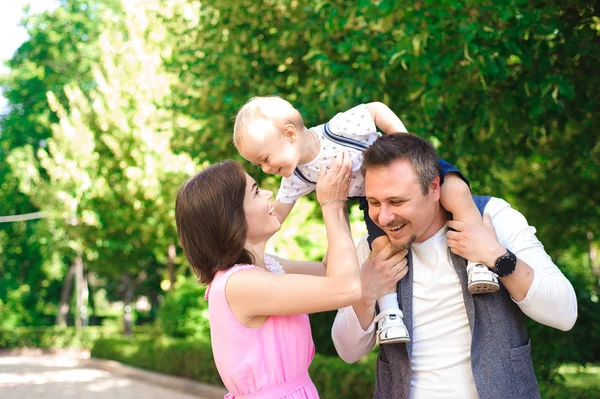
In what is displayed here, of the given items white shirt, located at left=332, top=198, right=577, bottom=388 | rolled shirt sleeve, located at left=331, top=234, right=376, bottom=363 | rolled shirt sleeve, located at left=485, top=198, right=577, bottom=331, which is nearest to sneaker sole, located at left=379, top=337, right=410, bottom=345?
white shirt, located at left=332, top=198, right=577, bottom=388

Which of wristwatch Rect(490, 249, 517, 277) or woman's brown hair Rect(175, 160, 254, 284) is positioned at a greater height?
woman's brown hair Rect(175, 160, 254, 284)

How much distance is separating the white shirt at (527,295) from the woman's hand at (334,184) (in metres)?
0.42

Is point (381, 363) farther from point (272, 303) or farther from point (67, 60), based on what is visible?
point (67, 60)

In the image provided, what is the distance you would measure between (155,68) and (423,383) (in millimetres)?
17883

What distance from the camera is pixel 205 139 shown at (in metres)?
9.75

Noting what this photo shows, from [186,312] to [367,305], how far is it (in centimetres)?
1337

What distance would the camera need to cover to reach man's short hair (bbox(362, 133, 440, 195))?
9.37 feet

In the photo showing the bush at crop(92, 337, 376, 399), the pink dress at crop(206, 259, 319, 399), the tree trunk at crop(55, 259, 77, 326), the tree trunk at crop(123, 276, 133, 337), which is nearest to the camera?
the pink dress at crop(206, 259, 319, 399)

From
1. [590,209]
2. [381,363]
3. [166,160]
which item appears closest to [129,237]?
[166,160]

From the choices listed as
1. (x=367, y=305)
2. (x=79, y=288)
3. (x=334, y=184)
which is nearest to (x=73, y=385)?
(x=367, y=305)

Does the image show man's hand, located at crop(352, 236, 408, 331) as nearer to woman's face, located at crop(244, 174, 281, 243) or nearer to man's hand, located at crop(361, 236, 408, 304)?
man's hand, located at crop(361, 236, 408, 304)

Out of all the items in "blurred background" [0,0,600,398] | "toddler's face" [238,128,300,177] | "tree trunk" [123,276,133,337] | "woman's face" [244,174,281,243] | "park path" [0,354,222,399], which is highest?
"blurred background" [0,0,600,398]

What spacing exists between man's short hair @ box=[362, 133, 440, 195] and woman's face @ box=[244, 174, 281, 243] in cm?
42

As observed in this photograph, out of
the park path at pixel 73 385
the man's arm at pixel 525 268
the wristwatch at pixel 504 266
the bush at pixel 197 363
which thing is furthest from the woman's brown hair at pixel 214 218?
the park path at pixel 73 385
